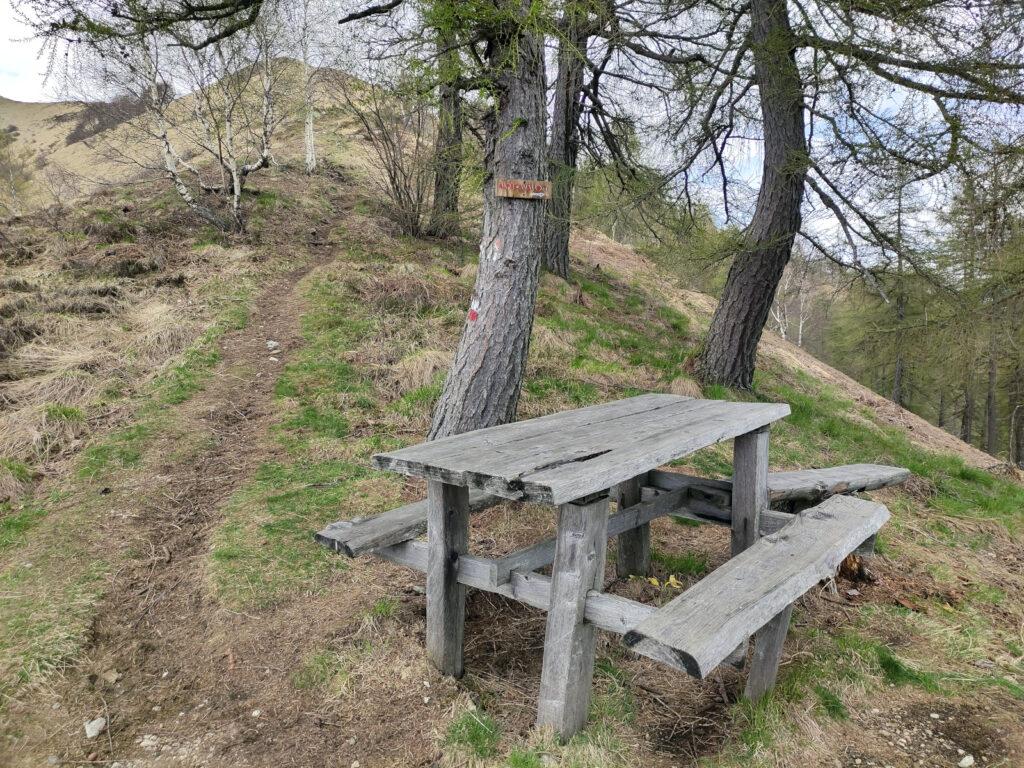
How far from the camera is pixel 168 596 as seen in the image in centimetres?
323

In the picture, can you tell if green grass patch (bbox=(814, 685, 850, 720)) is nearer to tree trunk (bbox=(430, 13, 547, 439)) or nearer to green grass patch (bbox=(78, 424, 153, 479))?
tree trunk (bbox=(430, 13, 547, 439))

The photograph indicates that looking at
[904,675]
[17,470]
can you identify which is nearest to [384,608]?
[904,675]

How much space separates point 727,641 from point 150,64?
11.9 m

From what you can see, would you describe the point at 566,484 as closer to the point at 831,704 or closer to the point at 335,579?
the point at 831,704

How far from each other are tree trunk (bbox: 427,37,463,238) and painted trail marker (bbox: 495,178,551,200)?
73 centimetres

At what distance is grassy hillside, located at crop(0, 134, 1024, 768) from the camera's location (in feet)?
7.73

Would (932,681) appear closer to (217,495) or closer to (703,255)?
(217,495)

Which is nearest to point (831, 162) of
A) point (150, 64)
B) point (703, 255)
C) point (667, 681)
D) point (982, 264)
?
point (703, 255)

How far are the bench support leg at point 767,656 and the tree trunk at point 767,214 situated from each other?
4844mm

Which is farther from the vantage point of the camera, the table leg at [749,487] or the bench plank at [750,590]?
the table leg at [749,487]

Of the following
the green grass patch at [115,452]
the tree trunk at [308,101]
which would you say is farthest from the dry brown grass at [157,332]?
the tree trunk at [308,101]

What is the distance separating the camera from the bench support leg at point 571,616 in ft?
7.28

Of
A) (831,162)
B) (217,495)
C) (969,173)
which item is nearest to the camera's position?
(217,495)

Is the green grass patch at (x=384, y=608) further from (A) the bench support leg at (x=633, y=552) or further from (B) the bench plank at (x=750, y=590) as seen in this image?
(B) the bench plank at (x=750, y=590)
